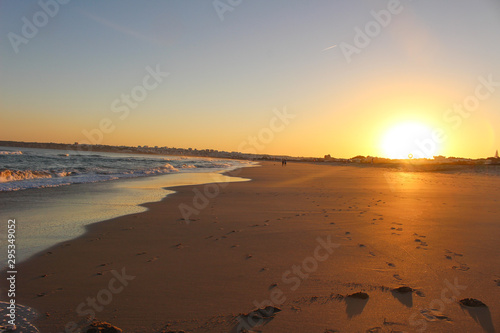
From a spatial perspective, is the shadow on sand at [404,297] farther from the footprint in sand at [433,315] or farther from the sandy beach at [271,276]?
the footprint in sand at [433,315]

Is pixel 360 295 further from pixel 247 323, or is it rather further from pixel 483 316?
pixel 247 323

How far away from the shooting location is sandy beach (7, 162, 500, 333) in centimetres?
310

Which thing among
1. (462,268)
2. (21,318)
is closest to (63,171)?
(21,318)

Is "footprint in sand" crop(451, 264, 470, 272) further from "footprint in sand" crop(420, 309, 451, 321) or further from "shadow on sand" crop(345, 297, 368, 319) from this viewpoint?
"shadow on sand" crop(345, 297, 368, 319)

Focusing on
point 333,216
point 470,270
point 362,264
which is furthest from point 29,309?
point 333,216

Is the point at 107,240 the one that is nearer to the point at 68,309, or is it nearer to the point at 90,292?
the point at 90,292

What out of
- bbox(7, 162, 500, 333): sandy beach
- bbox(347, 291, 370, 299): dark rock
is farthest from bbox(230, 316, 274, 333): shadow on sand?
bbox(347, 291, 370, 299): dark rock

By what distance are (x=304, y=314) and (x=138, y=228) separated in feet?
16.6

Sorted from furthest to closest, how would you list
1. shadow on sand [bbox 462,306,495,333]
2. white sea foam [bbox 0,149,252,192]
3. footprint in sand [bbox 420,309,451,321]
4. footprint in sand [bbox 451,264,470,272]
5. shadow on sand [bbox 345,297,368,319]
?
1. white sea foam [bbox 0,149,252,192]
2. footprint in sand [bbox 451,264,470,272]
3. shadow on sand [bbox 345,297,368,319]
4. footprint in sand [bbox 420,309,451,321]
5. shadow on sand [bbox 462,306,495,333]

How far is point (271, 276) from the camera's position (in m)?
4.22

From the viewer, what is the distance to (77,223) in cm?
745

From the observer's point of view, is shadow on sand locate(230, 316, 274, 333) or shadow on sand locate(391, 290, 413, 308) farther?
shadow on sand locate(391, 290, 413, 308)

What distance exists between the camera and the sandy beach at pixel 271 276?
3.10m

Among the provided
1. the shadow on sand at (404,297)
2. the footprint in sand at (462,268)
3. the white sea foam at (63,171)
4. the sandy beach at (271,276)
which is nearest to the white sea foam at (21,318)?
the sandy beach at (271,276)
